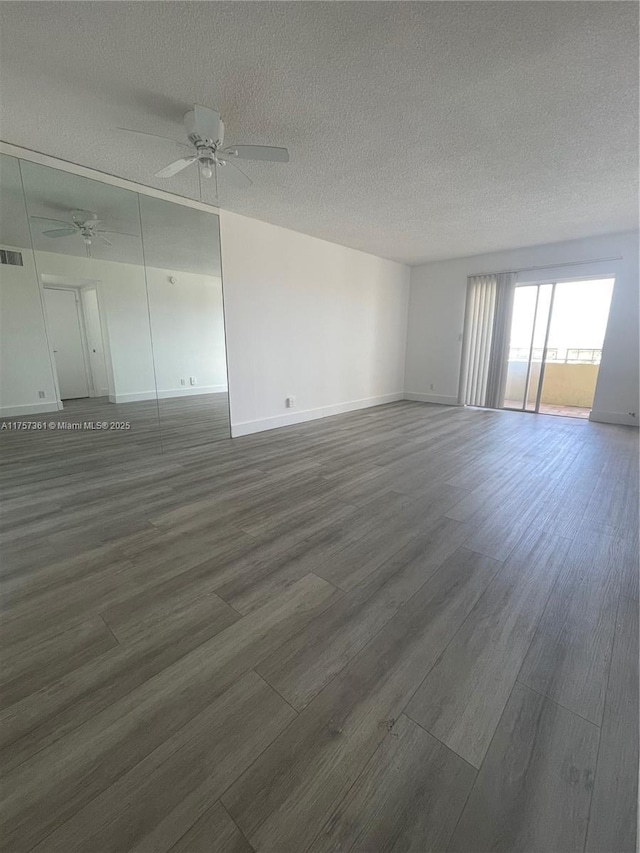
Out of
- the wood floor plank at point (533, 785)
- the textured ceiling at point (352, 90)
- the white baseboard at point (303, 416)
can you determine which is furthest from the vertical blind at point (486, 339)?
the wood floor plank at point (533, 785)

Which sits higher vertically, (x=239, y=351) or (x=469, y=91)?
(x=469, y=91)

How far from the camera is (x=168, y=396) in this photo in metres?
4.12

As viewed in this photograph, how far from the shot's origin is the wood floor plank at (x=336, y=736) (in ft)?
2.83

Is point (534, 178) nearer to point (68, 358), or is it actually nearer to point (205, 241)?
point (205, 241)

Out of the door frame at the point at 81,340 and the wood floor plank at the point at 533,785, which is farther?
the door frame at the point at 81,340

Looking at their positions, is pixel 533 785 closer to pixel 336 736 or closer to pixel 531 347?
pixel 336 736

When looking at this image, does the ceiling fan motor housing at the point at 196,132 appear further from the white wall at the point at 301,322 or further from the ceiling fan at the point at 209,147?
the white wall at the point at 301,322

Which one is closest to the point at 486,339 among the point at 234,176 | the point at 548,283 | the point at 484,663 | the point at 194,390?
the point at 548,283

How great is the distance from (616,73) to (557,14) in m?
0.66

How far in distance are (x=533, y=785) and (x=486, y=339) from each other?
6.05 m

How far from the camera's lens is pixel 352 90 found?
200 cm

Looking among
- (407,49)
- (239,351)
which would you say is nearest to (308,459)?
(239,351)

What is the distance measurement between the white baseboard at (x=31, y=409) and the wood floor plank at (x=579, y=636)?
4.38 meters

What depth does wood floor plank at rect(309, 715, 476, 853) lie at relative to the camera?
82 centimetres
